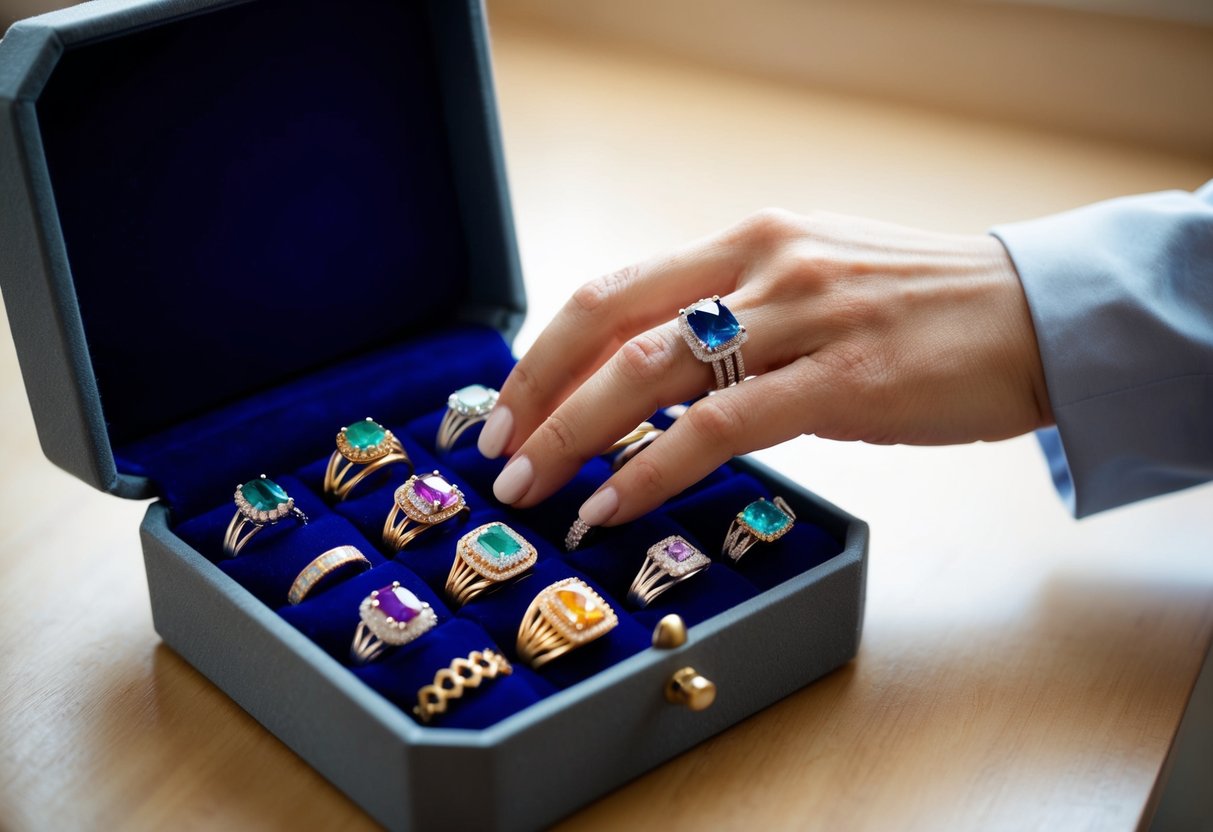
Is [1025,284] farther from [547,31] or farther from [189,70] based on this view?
[547,31]

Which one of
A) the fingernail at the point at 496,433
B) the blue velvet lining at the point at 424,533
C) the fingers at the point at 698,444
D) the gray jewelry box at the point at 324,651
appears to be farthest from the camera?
the fingernail at the point at 496,433

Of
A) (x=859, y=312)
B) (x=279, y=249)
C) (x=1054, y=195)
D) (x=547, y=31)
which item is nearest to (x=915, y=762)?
(x=859, y=312)

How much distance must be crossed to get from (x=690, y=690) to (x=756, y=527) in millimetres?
174

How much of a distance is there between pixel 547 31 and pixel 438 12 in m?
0.93

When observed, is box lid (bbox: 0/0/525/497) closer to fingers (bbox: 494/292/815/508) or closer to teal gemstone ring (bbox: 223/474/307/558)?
teal gemstone ring (bbox: 223/474/307/558)

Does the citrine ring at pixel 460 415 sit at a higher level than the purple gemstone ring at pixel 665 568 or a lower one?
higher

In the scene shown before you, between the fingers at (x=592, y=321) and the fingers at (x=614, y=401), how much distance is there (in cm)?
6

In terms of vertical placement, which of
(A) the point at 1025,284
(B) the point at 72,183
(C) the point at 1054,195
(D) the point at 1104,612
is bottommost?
(D) the point at 1104,612

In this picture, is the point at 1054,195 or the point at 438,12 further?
the point at 1054,195

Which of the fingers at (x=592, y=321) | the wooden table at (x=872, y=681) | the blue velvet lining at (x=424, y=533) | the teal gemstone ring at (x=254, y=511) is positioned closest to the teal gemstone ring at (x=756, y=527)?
the blue velvet lining at (x=424, y=533)

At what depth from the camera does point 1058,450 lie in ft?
3.77

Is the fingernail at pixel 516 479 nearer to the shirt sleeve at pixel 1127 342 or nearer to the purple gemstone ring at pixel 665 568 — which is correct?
the purple gemstone ring at pixel 665 568

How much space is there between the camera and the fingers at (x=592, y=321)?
1.10 m

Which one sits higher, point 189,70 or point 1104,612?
point 189,70
